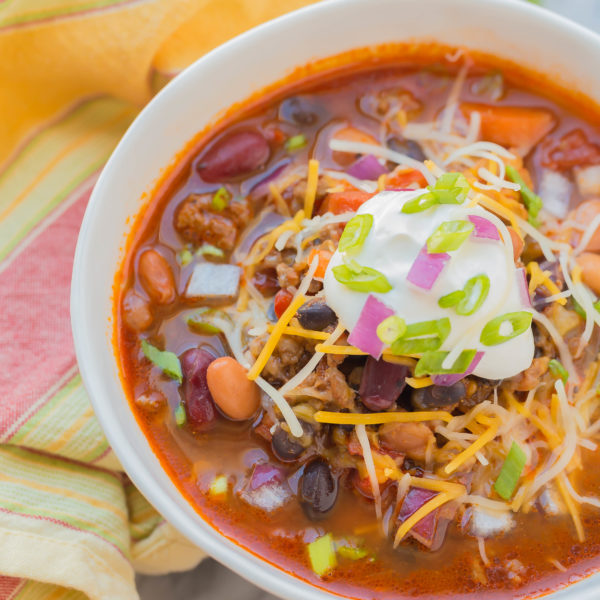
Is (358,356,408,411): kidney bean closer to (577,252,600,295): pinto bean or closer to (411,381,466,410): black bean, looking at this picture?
(411,381,466,410): black bean

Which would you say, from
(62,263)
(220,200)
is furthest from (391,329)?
(62,263)

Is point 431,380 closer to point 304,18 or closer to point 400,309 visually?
point 400,309

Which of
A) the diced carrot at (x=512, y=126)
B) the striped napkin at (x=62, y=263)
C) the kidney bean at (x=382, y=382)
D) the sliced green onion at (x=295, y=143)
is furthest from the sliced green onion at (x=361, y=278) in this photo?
the striped napkin at (x=62, y=263)

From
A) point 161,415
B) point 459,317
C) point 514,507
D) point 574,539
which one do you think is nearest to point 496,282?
point 459,317

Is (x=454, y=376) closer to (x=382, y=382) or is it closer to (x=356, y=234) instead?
(x=382, y=382)

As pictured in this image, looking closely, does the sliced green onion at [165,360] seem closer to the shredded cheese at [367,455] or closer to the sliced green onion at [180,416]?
the sliced green onion at [180,416]

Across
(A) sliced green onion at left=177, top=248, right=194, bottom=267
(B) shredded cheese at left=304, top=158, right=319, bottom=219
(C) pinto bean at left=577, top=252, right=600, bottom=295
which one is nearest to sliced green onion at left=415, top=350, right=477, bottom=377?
(C) pinto bean at left=577, top=252, right=600, bottom=295
